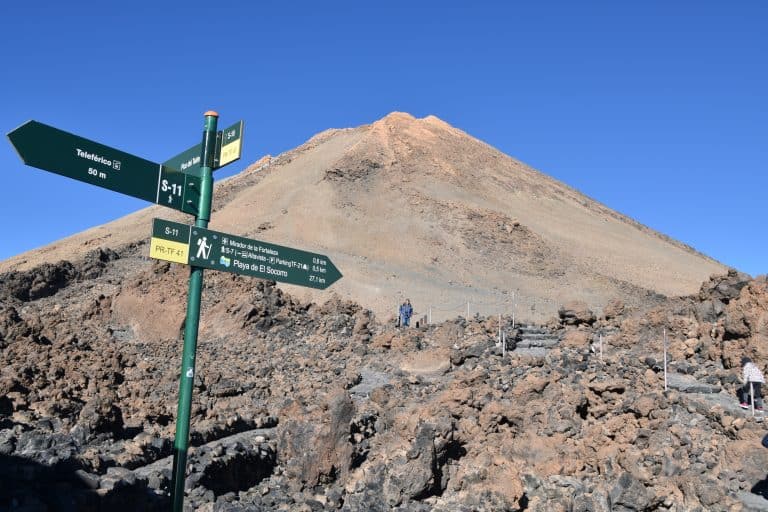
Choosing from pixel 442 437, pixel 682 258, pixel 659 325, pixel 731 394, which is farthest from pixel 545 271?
pixel 442 437

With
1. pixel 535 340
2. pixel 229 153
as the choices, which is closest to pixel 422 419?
pixel 535 340

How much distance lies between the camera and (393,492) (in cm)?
845

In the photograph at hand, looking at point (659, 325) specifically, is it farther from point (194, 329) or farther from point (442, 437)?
point (194, 329)

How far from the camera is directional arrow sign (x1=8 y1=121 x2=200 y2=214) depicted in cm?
371

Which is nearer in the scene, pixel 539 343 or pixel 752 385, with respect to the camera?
pixel 752 385

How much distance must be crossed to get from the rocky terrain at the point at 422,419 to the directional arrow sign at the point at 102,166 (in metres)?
2.77

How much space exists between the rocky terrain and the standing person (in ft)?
1.44

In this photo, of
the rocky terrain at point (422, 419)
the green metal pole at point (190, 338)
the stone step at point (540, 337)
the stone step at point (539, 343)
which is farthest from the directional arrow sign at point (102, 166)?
the stone step at point (540, 337)

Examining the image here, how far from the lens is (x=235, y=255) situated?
168 inches

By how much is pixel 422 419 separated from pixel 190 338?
661 centimetres

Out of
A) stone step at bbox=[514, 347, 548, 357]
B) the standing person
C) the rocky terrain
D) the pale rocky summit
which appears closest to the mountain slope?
the pale rocky summit

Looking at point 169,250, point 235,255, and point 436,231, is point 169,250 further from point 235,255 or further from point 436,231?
point 436,231

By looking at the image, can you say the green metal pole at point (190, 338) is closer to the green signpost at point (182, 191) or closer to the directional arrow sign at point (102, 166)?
the green signpost at point (182, 191)

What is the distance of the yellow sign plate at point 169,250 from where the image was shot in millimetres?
3982
